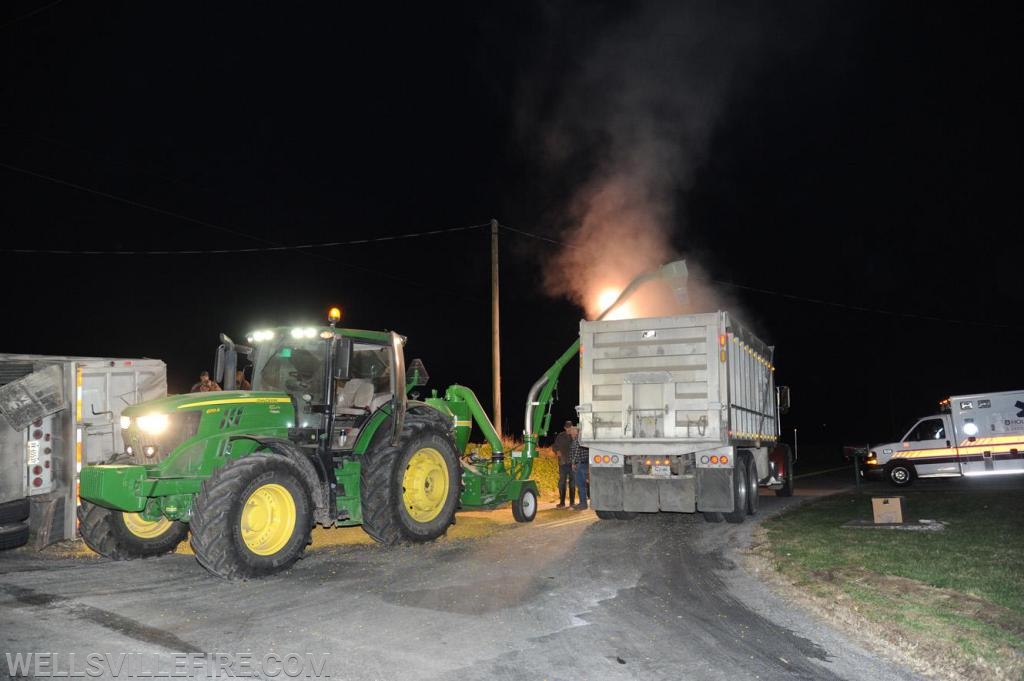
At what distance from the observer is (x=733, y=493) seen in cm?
1230

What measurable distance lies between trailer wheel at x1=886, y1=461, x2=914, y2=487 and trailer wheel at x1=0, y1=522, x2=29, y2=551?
20492 mm

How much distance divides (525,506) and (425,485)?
2.90m

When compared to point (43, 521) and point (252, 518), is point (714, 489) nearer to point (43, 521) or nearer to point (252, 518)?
point (252, 518)

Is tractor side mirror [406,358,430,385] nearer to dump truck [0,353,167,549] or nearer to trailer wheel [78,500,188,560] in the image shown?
trailer wheel [78,500,188,560]

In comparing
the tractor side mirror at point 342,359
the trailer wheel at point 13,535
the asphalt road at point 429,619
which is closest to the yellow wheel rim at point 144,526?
the asphalt road at point 429,619

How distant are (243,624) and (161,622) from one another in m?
0.71

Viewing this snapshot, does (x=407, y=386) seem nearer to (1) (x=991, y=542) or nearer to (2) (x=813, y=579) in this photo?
(2) (x=813, y=579)

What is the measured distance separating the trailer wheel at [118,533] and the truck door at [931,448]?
19.2 meters

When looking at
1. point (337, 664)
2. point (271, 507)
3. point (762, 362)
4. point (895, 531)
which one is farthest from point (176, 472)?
point (762, 362)

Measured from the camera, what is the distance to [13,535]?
938 centimetres

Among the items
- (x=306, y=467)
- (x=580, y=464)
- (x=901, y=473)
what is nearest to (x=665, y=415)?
(x=580, y=464)

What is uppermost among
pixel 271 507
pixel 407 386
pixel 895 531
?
pixel 407 386

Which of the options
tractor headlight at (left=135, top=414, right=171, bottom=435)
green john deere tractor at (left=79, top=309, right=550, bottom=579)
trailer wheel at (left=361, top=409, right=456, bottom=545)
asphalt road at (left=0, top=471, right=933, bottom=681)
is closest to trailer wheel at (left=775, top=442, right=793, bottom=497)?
asphalt road at (left=0, top=471, right=933, bottom=681)

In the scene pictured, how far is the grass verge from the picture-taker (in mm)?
5934
